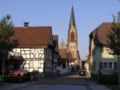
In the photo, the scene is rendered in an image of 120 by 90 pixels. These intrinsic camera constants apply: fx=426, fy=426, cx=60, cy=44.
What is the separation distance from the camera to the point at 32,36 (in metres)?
76.1

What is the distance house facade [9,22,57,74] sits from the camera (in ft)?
237

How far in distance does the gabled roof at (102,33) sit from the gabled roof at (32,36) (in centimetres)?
939

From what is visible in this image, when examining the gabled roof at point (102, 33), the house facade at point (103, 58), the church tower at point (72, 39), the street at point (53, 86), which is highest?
the church tower at point (72, 39)

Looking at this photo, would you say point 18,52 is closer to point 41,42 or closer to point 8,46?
point 41,42

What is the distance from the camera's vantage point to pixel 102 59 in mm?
66250

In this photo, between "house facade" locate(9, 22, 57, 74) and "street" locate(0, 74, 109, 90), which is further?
"house facade" locate(9, 22, 57, 74)

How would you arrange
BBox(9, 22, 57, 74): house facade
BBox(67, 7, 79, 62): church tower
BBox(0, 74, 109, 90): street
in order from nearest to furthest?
BBox(0, 74, 109, 90): street < BBox(9, 22, 57, 74): house facade < BBox(67, 7, 79, 62): church tower

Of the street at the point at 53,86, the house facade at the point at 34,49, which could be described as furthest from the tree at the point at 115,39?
the house facade at the point at 34,49

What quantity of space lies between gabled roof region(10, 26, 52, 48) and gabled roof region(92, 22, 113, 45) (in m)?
9.39

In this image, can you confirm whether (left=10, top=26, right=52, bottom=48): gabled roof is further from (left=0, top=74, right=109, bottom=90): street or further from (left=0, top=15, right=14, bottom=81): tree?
(left=0, top=74, right=109, bottom=90): street

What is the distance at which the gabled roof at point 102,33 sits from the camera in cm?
6614

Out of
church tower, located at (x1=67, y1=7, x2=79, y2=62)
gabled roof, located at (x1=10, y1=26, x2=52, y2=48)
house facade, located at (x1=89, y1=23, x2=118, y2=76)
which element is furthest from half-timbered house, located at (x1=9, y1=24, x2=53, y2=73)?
church tower, located at (x1=67, y1=7, x2=79, y2=62)

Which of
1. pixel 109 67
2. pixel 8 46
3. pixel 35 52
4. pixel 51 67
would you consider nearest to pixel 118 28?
pixel 8 46

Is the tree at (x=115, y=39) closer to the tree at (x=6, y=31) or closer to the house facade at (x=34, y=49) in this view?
the tree at (x=6, y=31)
